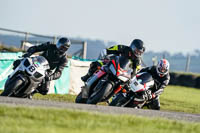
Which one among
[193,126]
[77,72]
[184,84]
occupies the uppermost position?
[193,126]

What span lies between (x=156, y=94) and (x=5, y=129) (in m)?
7.63

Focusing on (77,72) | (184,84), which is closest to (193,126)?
(77,72)

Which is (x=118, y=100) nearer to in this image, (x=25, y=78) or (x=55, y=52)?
(x=55, y=52)

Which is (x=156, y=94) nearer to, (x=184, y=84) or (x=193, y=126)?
(x=193, y=126)

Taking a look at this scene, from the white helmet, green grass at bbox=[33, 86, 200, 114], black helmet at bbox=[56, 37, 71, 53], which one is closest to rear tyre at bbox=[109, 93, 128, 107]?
black helmet at bbox=[56, 37, 71, 53]

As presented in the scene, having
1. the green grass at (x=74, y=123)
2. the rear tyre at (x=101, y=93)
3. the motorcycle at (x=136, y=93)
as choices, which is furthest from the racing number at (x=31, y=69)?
the green grass at (x=74, y=123)

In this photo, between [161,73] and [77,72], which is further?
[77,72]

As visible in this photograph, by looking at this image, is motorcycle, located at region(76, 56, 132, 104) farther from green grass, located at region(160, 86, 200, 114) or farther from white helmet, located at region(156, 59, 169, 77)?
green grass, located at region(160, 86, 200, 114)

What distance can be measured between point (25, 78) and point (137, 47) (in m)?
2.52

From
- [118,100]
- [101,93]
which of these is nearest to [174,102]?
[118,100]

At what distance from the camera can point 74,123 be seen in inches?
262

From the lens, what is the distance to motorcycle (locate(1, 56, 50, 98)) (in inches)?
414

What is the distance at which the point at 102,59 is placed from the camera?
44.8 ft

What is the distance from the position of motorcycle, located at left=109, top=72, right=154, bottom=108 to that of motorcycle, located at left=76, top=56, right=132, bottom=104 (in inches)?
30.5
